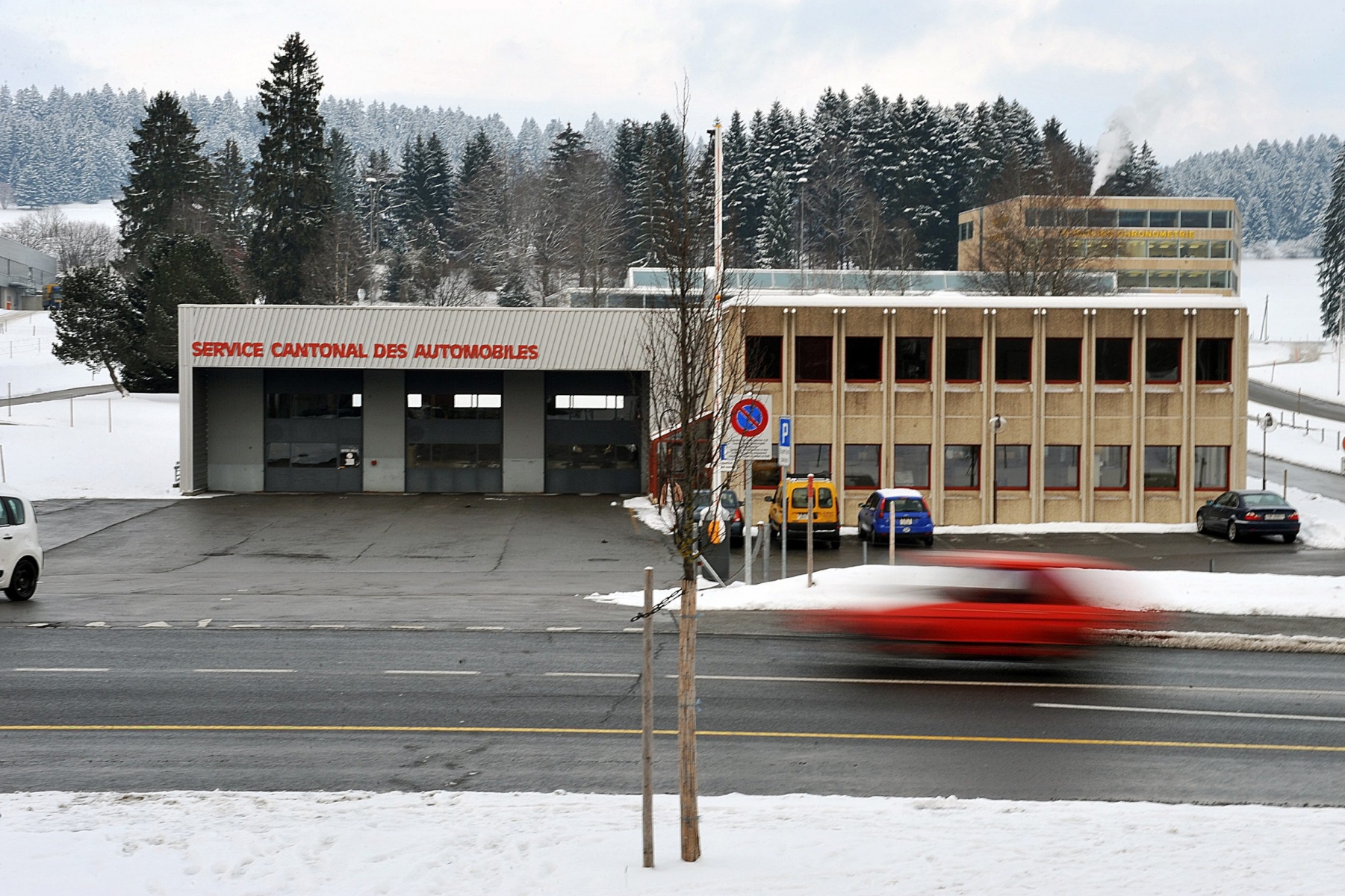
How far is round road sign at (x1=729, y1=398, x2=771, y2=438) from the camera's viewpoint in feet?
60.7

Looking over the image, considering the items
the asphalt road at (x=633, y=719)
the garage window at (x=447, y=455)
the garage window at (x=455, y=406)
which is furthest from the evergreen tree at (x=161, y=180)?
the asphalt road at (x=633, y=719)

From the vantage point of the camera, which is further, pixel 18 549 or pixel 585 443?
pixel 585 443

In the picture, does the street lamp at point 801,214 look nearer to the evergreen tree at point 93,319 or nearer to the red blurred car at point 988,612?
the evergreen tree at point 93,319

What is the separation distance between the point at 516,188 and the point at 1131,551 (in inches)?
3209

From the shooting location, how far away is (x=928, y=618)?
15.1 meters

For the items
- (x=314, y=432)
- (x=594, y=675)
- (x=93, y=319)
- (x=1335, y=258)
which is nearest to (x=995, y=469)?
(x=594, y=675)

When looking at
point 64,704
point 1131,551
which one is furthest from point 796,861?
point 1131,551

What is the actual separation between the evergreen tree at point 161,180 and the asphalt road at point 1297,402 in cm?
7530

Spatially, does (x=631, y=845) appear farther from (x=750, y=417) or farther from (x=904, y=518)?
(x=904, y=518)

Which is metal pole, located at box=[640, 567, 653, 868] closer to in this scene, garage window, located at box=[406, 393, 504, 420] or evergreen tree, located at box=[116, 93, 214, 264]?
garage window, located at box=[406, 393, 504, 420]

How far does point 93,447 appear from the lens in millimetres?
48156

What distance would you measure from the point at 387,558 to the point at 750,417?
574 inches

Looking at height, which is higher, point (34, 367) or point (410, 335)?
point (410, 335)

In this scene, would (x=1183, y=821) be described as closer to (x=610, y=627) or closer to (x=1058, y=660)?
(x=1058, y=660)
